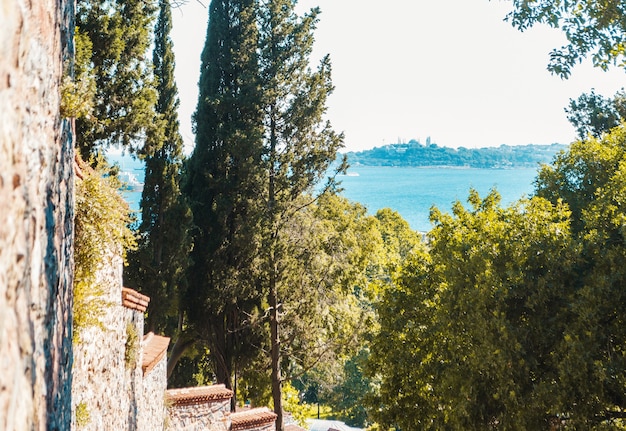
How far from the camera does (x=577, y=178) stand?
1314 centimetres

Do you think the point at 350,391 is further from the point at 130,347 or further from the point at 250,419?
the point at 130,347

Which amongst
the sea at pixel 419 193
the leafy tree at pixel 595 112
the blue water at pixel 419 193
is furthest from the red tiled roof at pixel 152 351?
the blue water at pixel 419 193

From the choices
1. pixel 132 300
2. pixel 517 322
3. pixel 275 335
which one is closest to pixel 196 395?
pixel 132 300

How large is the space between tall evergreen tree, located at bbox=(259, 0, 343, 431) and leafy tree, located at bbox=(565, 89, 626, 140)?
35.7 ft

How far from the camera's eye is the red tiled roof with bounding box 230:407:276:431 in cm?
1182

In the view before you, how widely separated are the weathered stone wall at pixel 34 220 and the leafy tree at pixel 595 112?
21754 millimetres

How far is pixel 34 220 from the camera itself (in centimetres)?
204

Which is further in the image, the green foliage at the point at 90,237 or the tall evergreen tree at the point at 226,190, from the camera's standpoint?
the tall evergreen tree at the point at 226,190

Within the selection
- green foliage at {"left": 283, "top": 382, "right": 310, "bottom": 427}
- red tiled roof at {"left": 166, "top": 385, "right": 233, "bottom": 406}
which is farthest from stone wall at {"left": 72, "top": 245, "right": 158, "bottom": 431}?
green foliage at {"left": 283, "top": 382, "right": 310, "bottom": 427}

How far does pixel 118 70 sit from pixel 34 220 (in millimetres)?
10794

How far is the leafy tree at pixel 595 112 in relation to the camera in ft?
68.8

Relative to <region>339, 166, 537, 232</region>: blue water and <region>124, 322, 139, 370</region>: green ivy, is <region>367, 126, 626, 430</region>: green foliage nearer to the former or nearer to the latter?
<region>124, 322, 139, 370</region>: green ivy

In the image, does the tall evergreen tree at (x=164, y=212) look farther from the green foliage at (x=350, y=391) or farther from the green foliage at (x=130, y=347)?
the green foliage at (x=350, y=391)

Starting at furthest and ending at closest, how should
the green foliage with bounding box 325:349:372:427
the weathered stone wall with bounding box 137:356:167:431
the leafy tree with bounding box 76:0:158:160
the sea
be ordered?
the sea < the green foliage with bounding box 325:349:372:427 < the leafy tree with bounding box 76:0:158:160 < the weathered stone wall with bounding box 137:356:167:431
